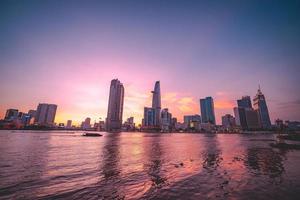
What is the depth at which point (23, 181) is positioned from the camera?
1639cm

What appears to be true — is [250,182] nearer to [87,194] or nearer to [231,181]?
[231,181]

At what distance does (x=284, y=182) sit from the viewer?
56.5ft

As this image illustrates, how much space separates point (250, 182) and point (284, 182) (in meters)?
3.95

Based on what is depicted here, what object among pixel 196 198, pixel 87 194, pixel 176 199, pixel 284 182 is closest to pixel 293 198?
pixel 284 182

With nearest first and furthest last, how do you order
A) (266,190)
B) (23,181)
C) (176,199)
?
(176,199), (266,190), (23,181)

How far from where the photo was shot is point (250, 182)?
1702 centimetres

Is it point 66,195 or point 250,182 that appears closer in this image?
point 66,195

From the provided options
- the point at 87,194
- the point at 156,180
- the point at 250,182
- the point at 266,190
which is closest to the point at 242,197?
the point at 266,190

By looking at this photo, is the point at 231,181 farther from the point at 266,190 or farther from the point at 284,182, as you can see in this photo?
the point at 284,182

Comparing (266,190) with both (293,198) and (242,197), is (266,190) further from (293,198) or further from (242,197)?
(242,197)

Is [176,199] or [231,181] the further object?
[231,181]

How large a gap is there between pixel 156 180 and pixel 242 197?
834 centimetres

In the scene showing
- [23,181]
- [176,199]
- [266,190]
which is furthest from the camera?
[23,181]

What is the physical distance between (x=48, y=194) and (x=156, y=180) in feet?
33.8
